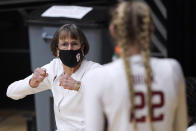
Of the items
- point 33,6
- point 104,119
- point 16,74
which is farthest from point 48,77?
point 16,74

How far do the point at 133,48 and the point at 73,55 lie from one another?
108cm

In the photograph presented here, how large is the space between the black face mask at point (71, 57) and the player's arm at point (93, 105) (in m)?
1.00

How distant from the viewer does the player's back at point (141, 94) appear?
1.76 metres

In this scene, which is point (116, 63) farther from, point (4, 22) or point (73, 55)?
point (4, 22)

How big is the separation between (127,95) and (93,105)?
0.45 ft

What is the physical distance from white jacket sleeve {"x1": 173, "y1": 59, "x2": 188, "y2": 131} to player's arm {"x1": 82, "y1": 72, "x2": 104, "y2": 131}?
1.04ft

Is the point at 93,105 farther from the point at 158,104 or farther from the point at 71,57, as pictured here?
the point at 71,57

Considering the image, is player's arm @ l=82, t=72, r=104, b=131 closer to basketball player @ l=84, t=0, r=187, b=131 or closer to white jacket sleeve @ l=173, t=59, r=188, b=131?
basketball player @ l=84, t=0, r=187, b=131

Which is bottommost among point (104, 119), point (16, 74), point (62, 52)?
point (16, 74)

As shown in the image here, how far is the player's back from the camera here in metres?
1.76

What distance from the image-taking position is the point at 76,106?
8.96ft

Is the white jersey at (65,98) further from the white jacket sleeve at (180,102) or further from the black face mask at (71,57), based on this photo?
the white jacket sleeve at (180,102)

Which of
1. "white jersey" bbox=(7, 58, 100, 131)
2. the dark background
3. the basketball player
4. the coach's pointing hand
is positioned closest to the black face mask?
"white jersey" bbox=(7, 58, 100, 131)

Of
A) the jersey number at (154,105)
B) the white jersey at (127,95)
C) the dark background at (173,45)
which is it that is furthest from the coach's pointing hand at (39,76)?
the dark background at (173,45)
